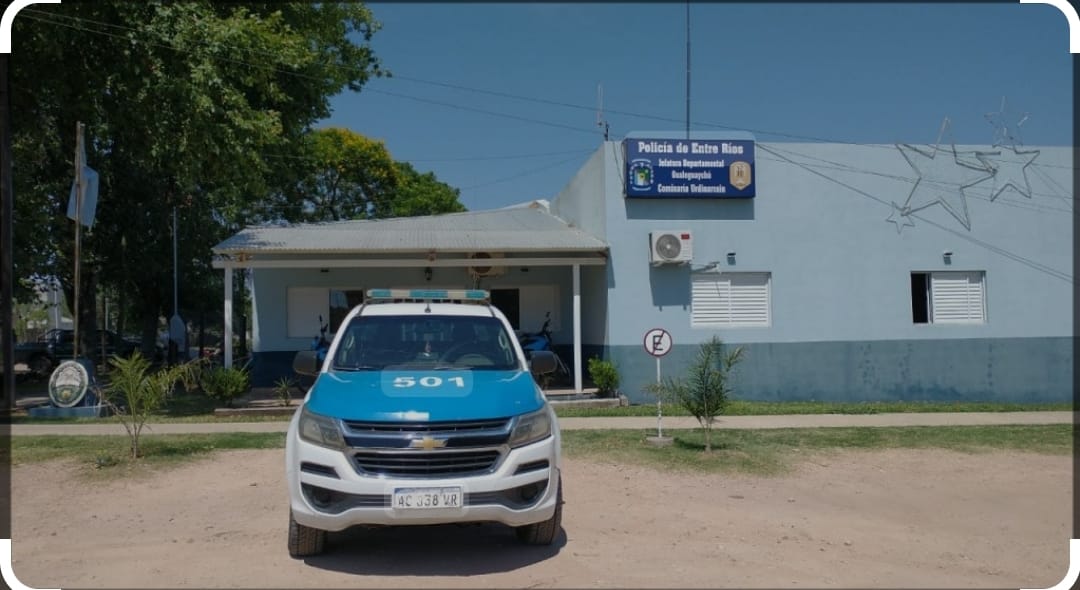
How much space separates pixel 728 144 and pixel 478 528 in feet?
36.3

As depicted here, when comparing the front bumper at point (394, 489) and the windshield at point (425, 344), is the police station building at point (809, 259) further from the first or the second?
the front bumper at point (394, 489)

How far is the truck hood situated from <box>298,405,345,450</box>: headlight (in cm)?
5

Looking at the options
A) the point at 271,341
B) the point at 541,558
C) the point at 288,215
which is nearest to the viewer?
the point at 541,558

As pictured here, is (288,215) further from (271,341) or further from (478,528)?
(478,528)

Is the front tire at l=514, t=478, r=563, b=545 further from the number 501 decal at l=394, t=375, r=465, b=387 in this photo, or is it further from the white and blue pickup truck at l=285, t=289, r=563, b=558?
the number 501 decal at l=394, t=375, r=465, b=387

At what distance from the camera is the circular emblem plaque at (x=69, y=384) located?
14.0 metres

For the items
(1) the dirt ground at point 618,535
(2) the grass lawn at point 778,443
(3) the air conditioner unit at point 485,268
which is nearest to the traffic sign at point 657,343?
(2) the grass lawn at point 778,443

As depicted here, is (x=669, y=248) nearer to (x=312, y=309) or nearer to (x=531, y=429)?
(x=312, y=309)

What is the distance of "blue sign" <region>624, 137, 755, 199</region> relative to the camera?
15836mm

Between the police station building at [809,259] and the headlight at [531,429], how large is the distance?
9.77 metres

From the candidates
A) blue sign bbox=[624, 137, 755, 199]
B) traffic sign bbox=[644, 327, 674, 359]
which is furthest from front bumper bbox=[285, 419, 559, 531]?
blue sign bbox=[624, 137, 755, 199]

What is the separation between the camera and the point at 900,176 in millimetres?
16766

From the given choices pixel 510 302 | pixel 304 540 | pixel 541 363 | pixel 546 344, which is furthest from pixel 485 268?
pixel 304 540

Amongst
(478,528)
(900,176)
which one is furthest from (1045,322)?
(478,528)
